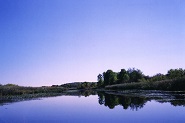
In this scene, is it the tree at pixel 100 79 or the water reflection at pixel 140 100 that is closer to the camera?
the water reflection at pixel 140 100

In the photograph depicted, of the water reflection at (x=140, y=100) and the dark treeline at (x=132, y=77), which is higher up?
the dark treeline at (x=132, y=77)

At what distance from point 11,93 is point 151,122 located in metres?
34.1

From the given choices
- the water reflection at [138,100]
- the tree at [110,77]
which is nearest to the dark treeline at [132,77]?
the tree at [110,77]

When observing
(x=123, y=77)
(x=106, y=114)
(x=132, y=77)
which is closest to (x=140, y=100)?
(x=106, y=114)

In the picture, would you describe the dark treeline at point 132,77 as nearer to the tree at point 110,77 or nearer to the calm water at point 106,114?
the tree at point 110,77

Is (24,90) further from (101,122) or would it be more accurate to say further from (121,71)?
(121,71)

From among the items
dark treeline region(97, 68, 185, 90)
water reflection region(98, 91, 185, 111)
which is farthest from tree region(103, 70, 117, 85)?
water reflection region(98, 91, 185, 111)

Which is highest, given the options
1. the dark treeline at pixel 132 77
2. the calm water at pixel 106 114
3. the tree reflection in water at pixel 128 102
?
the dark treeline at pixel 132 77

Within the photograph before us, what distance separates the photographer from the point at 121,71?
92.3 meters

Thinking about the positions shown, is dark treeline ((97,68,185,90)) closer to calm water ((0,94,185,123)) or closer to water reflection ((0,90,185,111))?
water reflection ((0,90,185,111))

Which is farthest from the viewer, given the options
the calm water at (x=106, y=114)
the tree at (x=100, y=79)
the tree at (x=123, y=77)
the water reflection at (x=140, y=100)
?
the tree at (x=100, y=79)

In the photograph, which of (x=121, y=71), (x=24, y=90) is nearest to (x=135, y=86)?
(x=24, y=90)

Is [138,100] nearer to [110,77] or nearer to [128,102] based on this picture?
[128,102]

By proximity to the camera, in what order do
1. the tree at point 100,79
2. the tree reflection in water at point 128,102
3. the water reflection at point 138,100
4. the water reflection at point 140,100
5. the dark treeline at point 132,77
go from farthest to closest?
the tree at point 100,79, the dark treeline at point 132,77, the water reflection at point 138,100, the water reflection at point 140,100, the tree reflection in water at point 128,102
